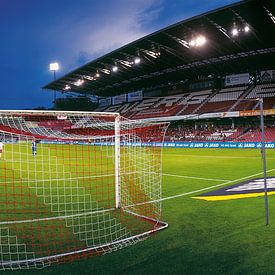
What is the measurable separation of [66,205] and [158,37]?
93.1 ft

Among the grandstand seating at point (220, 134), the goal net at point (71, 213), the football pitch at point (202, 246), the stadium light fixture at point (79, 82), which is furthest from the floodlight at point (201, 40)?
the stadium light fixture at point (79, 82)

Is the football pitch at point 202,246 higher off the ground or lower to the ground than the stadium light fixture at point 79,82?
lower

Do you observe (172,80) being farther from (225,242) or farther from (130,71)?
(225,242)

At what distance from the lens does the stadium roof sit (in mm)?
28500

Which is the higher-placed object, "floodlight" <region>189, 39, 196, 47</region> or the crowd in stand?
"floodlight" <region>189, 39, 196, 47</region>

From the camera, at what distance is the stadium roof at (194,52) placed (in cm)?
2850

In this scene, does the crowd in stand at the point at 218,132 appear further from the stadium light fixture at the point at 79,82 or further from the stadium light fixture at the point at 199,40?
the stadium light fixture at the point at 79,82

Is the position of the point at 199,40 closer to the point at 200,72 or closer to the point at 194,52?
the point at 194,52

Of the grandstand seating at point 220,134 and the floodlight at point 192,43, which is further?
the grandstand seating at point 220,134

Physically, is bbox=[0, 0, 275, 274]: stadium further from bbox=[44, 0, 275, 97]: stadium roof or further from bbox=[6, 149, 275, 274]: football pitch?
bbox=[44, 0, 275, 97]: stadium roof

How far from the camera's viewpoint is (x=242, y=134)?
127 feet

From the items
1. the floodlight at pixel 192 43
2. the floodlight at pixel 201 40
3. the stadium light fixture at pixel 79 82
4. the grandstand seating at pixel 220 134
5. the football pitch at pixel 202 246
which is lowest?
the football pitch at pixel 202 246

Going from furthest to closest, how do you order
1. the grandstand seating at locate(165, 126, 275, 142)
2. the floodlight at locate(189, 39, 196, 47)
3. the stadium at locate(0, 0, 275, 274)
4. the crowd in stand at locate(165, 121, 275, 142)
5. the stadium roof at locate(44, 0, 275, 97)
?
the crowd in stand at locate(165, 121, 275, 142), the grandstand seating at locate(165, 126, 275, 142), the floodlight at locate(189, 39, 196, 47), the stadium roof at locate(44, 0, 275, 97), the stadium at locate(0, 0, 275, 274)

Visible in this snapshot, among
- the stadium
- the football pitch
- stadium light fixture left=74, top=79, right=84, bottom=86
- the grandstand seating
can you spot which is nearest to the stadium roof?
stadium light fixture left=74, top=79, right=84, bottom=86
